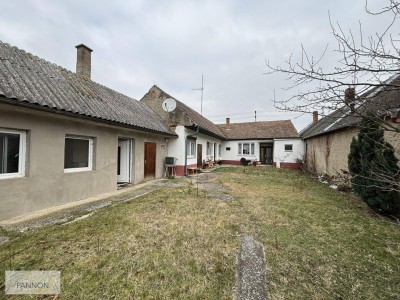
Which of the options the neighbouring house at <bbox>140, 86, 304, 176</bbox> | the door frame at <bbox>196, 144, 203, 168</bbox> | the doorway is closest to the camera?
the neighbouring house at <bbox>140, 86, 304, 176</bbox>

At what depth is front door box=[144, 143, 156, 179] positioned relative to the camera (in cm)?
1085

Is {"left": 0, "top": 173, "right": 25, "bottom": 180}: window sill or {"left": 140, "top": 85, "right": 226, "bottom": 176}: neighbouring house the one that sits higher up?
{"left": 140, "top": 85, "right": 226, "bottom": 176}: neighbouring house

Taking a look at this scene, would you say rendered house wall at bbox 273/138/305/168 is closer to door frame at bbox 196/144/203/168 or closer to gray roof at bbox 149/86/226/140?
gray roof at bbox 149/86/226/140

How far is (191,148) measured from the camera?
48.3 ft

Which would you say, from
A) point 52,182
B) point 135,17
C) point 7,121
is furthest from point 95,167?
point 135,17

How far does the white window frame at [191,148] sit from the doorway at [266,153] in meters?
11.6

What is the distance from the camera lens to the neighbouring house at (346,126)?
77.8 inches

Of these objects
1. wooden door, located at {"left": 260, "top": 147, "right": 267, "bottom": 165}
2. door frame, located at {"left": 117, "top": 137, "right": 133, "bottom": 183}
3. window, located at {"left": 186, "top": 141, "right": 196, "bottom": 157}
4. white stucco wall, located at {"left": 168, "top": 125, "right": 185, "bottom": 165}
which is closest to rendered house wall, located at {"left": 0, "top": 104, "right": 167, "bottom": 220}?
door frame, located at {"left": 117, "top": 137, "right": 133, "bottom": 183}

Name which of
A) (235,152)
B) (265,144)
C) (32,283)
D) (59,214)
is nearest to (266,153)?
(265,144)

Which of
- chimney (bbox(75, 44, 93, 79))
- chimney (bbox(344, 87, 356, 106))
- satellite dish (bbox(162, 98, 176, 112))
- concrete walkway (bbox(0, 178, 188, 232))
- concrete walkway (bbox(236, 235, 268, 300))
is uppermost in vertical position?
chimney (bbox(75, 44, 93, 79))

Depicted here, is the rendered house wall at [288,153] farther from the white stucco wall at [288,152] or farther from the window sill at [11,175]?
the window sill at [11,175]

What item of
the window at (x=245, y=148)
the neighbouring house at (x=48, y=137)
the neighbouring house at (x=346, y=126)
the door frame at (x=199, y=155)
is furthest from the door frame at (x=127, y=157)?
the window at (x=245, y=148)

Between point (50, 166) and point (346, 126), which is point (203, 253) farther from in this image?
point (50, 166)

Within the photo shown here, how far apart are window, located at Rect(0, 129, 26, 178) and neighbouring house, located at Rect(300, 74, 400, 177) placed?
6723mm
